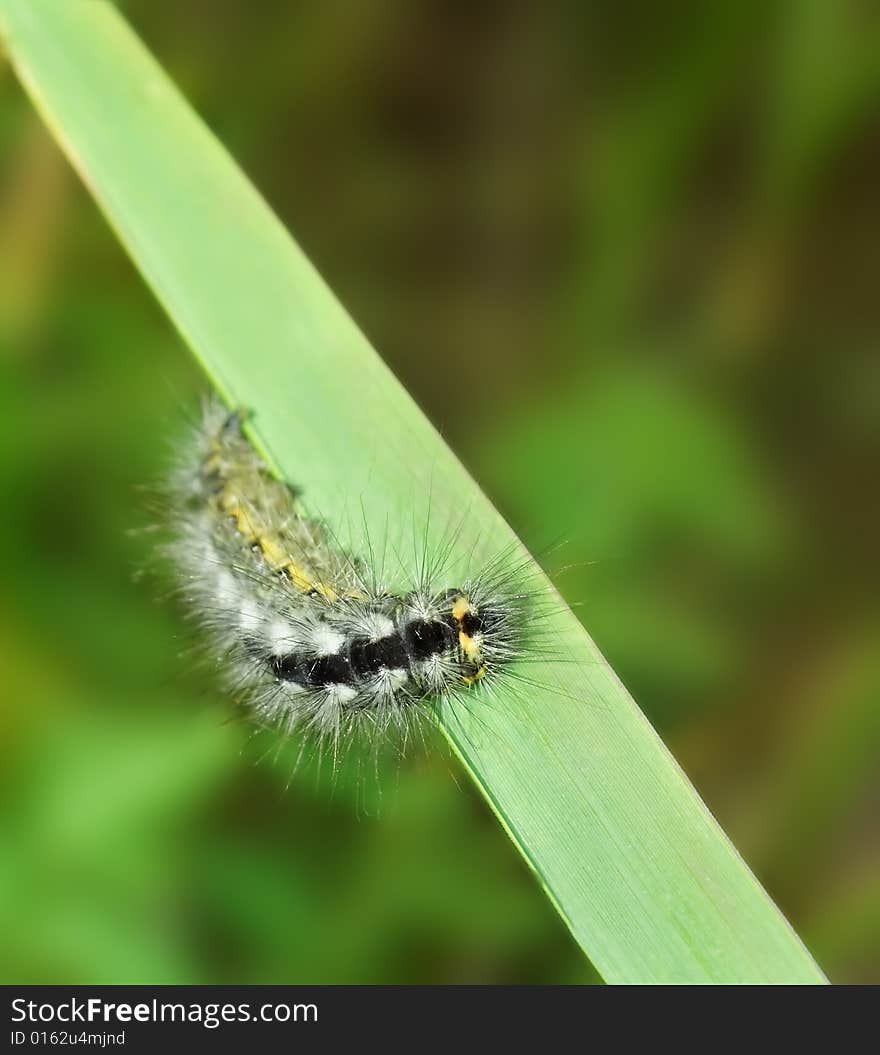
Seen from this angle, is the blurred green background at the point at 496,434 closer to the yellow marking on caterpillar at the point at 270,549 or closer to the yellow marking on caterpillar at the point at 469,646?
the yellow marking on caterpillar at the point at 270,549

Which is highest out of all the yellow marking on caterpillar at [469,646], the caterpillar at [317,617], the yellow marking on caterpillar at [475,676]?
the caterpillar at [317,617]

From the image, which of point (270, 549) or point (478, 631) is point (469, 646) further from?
point (270, 549)

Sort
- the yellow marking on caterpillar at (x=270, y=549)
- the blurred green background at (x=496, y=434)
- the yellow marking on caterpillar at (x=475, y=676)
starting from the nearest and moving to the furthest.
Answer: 1. the yellow marking on caterpillar at (x=475, y=676)
2. the yellow marking on caterpillar at (x=270, y=549)
3. the blurred green background at (x=496, y=434)

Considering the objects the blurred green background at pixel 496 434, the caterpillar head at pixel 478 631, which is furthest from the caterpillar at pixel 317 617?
the blurred green background at pixel 496 434

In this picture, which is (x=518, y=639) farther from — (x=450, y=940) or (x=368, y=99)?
(x=368, y=99)

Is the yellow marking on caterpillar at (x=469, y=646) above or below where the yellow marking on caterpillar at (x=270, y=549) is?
below

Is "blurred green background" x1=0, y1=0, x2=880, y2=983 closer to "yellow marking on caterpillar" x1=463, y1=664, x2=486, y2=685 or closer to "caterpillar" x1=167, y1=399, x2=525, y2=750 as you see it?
"caterpillar" x1=167, y1=399, x2=525, y2=750

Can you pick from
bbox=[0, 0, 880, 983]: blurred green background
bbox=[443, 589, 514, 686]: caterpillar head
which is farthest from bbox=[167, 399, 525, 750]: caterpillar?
bbox=[0, 0, 880, 983]: blurred green background

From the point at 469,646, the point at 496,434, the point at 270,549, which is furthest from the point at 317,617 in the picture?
the point at 496,434
